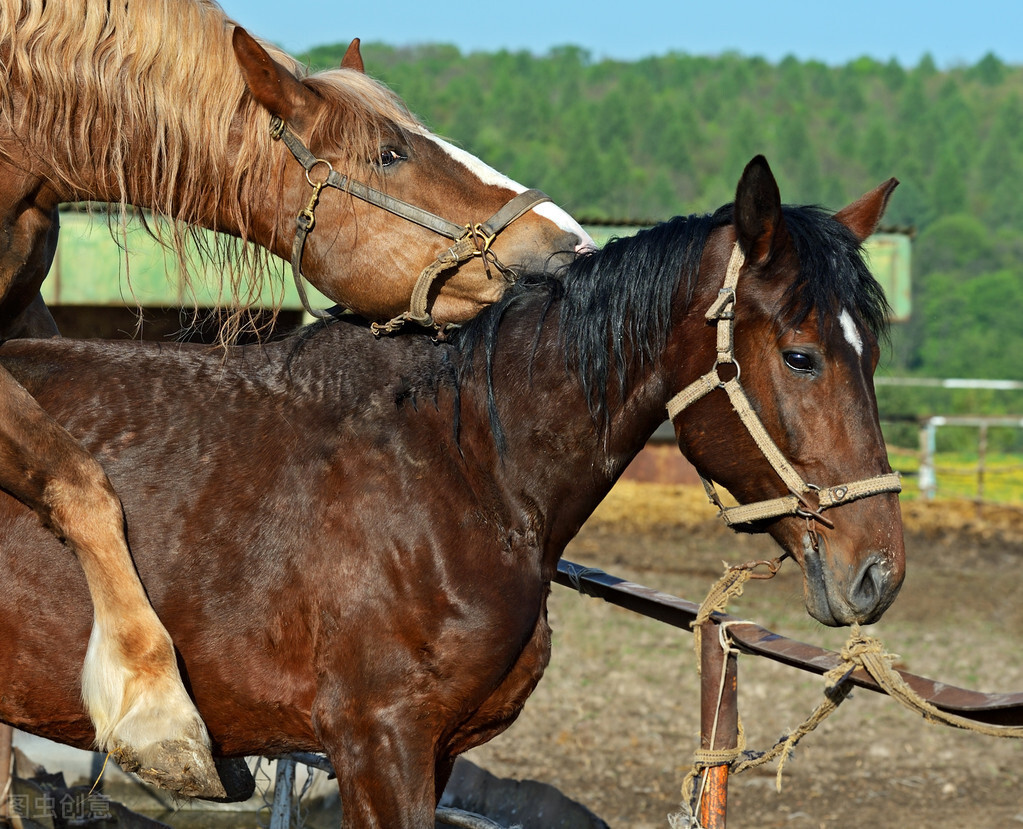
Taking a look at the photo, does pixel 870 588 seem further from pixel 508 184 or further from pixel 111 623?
pixel 111 623

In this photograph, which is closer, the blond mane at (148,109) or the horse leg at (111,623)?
A: the horse leg at (111,623)

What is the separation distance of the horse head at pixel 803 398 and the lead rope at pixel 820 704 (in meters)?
0.15

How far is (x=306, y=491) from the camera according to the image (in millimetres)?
2488

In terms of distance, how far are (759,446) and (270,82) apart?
1.52m

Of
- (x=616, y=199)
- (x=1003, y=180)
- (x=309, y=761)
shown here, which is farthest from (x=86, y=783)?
(x=1003, y=180)

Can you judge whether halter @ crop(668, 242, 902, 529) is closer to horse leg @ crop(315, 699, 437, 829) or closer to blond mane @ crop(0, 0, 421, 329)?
A: horse leg @ crop(315, 699, 437, 829)

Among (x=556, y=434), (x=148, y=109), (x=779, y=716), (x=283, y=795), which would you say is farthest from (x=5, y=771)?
(x=779, y=716)

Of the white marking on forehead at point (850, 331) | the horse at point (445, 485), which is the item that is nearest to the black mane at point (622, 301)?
the horse at point (445, 485)

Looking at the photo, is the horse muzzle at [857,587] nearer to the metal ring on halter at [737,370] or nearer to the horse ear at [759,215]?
the metal ring on halter at [737,370]

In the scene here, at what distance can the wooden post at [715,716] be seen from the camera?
9.03ft

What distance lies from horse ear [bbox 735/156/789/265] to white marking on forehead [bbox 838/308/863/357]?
0.21 meters

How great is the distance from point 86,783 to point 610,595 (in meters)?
2.79

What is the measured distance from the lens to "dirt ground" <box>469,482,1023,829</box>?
16.9 ft

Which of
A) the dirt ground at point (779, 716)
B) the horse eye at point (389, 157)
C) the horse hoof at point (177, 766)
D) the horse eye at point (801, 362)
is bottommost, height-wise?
the dirt ground at point (779, 716)
